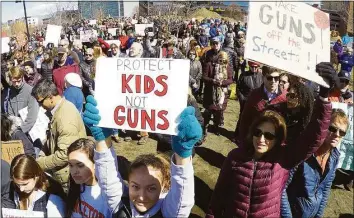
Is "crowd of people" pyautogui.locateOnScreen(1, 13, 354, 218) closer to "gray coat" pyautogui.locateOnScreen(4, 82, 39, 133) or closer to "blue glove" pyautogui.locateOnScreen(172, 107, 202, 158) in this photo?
"blue glove" pyautogui.locateOnScreen(172, 107, 202, 158)

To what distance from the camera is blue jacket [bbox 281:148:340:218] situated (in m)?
2.55

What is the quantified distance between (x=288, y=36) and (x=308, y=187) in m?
1.16

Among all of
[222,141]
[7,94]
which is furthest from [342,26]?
[7,94]

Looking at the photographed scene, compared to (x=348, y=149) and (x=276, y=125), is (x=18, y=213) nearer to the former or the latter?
(x=276, y=125)

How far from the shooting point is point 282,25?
2.05 meters

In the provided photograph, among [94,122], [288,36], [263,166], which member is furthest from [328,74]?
[94,122]

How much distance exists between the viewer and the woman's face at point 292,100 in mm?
2988

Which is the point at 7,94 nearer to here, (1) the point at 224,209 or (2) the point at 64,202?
(2) the point at 64,202

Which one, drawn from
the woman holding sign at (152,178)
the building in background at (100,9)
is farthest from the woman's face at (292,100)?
the building in background at (100,9)

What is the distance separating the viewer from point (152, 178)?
6.26 feet

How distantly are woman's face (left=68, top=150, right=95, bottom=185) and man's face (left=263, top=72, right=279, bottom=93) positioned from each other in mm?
1935

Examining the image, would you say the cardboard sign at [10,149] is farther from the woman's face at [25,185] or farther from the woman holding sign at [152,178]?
the woman holding sign at [152,178]

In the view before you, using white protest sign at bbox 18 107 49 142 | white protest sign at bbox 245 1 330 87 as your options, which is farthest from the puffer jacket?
white protest sign at bbox 18 107 49 142

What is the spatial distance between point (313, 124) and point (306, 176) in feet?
2.03
